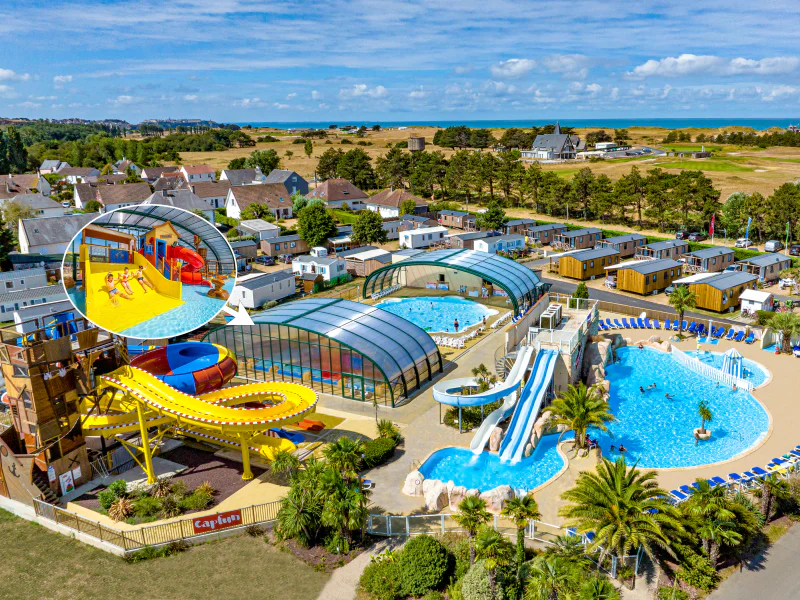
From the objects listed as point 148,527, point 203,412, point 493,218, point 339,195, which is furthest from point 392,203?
point 148,527

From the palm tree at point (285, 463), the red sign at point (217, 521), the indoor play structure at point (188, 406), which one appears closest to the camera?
the red sign at point (217, 521)

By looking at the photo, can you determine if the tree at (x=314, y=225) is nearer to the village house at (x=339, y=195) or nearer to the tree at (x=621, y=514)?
the village house at (x=339, y=195)

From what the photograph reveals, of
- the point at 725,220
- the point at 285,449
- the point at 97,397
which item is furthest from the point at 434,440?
the point at 725,220

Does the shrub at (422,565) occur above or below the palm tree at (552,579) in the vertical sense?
below

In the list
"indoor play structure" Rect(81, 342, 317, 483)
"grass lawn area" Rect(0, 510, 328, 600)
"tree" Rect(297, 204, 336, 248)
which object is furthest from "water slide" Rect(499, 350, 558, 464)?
"tree" Rect(297, 204, 336, 248)

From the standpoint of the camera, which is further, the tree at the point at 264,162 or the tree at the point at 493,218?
the tree at the point at 264,162

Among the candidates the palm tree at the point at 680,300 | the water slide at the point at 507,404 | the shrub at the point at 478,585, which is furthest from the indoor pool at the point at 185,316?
the palm tree at the point at 680,300

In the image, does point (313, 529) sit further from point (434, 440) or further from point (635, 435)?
point (635, 435)

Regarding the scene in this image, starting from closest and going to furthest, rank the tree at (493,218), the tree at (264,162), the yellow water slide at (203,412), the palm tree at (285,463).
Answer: the palm tree at (285,463), the yellow water slide at (203,412), the tree at (493,218), the tree at (264,162)
